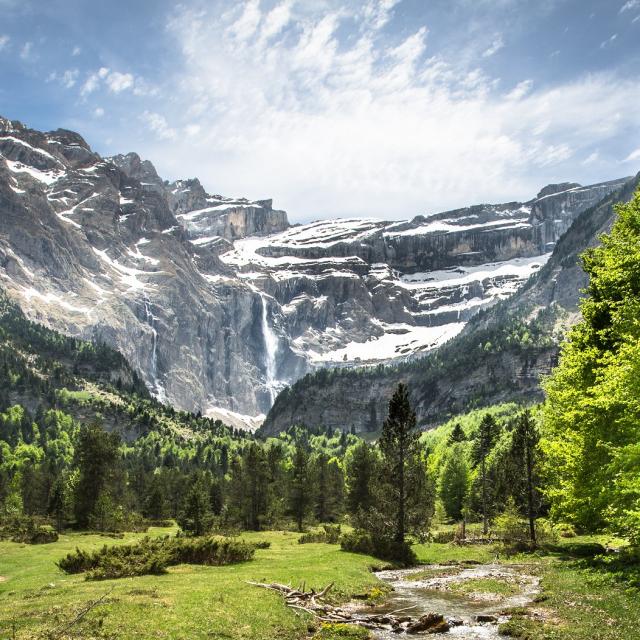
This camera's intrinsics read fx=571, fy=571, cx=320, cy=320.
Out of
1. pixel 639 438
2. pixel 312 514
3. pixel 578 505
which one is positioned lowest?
pixel 312 514

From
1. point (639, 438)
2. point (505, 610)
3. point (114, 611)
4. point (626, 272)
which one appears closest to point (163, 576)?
point (114, 611)

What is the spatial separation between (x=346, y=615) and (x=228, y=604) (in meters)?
5.94

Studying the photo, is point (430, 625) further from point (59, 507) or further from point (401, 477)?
point (59, 507)

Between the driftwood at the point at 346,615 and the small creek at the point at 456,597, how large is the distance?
670 millimetres

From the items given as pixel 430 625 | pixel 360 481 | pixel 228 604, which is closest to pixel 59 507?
pixel 360 481

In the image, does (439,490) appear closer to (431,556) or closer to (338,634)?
(431,556)

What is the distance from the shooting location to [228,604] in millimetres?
28359

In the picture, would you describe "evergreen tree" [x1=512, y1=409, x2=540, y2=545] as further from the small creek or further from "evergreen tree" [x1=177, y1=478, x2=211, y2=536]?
"evergreen tree" [x1=177, y1=478, x2=211, y2=536]

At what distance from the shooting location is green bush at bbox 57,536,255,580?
40.3m

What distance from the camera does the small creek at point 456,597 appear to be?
25.9m

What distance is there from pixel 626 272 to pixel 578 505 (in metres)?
14.6

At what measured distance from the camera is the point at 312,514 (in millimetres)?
110812

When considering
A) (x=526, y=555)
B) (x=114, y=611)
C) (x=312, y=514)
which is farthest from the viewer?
(x=312, y=514)

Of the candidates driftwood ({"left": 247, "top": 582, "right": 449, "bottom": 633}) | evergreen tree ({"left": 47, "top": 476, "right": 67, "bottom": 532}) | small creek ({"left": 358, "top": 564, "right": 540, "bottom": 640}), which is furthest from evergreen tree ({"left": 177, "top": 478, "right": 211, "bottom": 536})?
driftwood ({"left": 247, "top": 582, "right": 449, "bottom": 633})
